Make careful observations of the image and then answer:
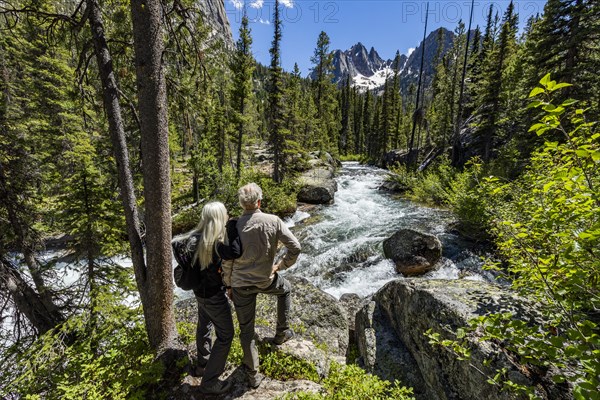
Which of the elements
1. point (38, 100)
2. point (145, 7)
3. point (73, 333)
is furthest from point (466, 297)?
point (38, 100)

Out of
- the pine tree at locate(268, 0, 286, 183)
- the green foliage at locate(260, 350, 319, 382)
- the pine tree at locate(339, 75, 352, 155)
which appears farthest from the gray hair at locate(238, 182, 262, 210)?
the pine tree at locate(339, 75, 352, 155)

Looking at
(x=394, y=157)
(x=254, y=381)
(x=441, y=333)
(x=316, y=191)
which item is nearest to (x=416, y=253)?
(x=441, y=333)

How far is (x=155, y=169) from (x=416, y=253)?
8924mm

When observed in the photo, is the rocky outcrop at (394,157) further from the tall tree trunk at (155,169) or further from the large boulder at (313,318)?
the tall tree trunk at (155,169)

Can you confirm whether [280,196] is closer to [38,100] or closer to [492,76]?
[38,100]

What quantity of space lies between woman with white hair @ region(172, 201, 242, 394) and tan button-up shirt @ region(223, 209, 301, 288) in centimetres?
12

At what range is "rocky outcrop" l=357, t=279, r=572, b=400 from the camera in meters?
2.89

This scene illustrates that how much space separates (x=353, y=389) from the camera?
3.30 meters

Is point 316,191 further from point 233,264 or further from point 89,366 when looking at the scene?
point 89,366

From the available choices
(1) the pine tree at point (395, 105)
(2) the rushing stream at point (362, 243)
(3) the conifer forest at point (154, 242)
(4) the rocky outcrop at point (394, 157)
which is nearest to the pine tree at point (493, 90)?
(2) the rushing stream at point (362, 243)

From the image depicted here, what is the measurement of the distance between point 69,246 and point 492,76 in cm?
2724

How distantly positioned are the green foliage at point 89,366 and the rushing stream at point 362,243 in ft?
21.2

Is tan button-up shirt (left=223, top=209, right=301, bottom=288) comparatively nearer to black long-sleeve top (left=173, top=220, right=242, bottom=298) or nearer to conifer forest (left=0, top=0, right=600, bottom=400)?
black long-sleeve top (left=173, top=220, right=242, bottom=298)

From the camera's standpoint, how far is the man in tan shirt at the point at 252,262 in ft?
11.2
